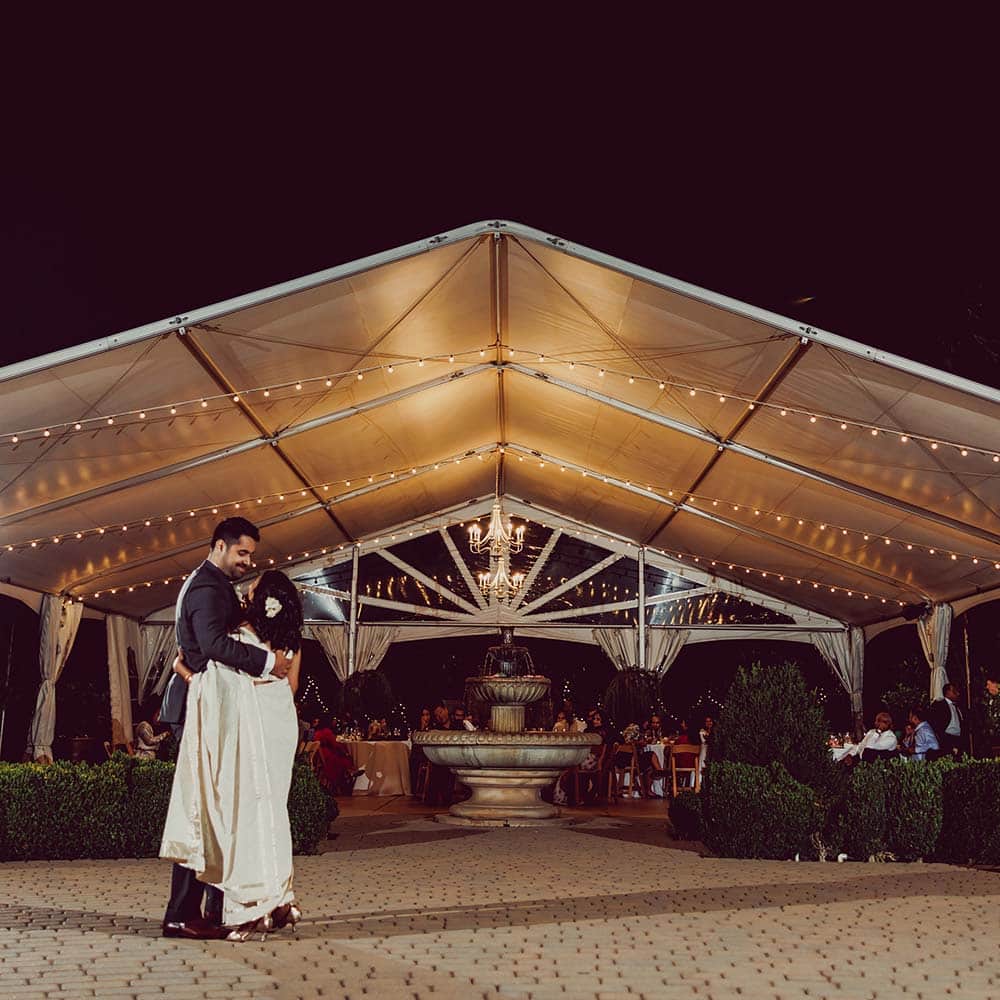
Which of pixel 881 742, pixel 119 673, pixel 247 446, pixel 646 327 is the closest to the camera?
pixel 646 327

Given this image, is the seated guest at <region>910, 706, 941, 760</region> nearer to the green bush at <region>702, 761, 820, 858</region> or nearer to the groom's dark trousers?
the green bush at <region>702, 761, 820, 858</region>

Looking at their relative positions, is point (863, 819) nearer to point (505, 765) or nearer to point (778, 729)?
point (778, 729)

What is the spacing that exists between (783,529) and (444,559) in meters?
5.86

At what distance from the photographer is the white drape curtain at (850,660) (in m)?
16.2

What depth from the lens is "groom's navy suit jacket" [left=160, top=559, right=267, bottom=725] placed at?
3305 millimetres

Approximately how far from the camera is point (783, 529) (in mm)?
12883

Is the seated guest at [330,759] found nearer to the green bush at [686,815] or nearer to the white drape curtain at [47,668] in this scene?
the white drape curtain at [47,668]

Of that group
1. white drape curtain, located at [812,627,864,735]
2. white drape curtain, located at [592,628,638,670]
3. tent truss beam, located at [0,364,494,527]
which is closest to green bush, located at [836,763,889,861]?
tent truss beam, located at [0,364,494,527]

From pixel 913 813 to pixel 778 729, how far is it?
0.88 m

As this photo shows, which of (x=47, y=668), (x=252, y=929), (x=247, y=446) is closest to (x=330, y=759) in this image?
(x=247, y=446)

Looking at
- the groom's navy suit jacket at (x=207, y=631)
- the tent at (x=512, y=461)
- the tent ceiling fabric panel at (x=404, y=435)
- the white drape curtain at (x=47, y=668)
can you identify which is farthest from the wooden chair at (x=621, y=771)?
the groom's navy suit jacket at (x=207, y=631)

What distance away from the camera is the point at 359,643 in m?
16.5

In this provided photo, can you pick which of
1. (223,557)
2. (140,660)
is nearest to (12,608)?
(140,660)

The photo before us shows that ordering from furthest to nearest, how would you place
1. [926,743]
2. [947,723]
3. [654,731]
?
[654,731], [926,743], [947,723]
